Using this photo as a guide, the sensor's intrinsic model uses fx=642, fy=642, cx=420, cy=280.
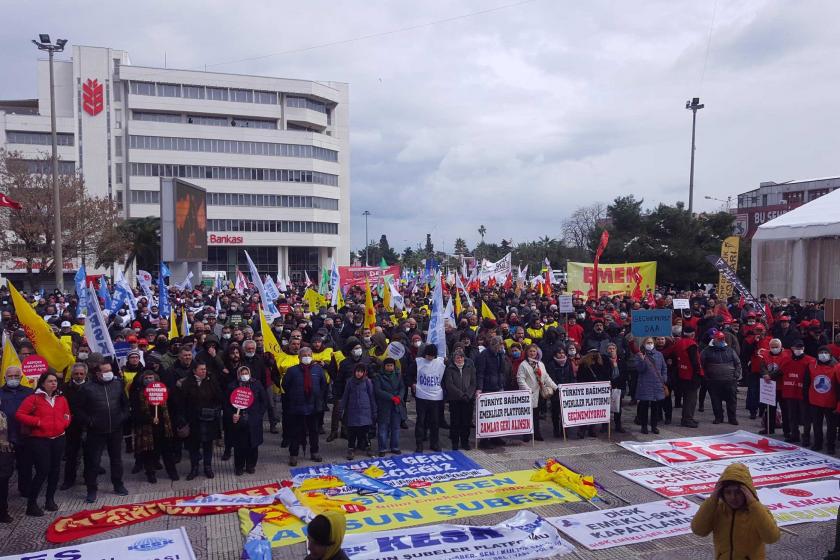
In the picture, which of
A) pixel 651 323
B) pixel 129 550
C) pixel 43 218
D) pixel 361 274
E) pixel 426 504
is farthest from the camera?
pixel 43 218

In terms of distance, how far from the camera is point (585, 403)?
1054 cm

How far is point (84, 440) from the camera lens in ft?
26.9

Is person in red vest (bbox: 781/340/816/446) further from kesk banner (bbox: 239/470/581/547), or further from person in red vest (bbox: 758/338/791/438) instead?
kesk banner (bbox: 239/470/581/547)

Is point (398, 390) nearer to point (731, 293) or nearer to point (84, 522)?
point (84, 522)

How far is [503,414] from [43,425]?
246 inches

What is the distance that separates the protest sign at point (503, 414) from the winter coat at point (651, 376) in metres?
2.00

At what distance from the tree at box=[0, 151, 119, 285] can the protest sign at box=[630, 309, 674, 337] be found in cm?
3108

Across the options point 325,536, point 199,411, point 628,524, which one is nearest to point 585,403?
point 628,524

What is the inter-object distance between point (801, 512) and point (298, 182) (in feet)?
198

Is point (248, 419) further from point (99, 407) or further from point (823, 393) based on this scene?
point (823, 393)

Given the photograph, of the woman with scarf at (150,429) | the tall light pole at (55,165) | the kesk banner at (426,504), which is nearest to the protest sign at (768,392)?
the kesk banner at (426,504)

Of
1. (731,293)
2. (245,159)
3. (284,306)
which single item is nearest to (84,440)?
(284,306)

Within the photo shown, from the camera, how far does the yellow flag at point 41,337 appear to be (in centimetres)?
877

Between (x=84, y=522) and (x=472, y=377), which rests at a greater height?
(x=472, y=377)
